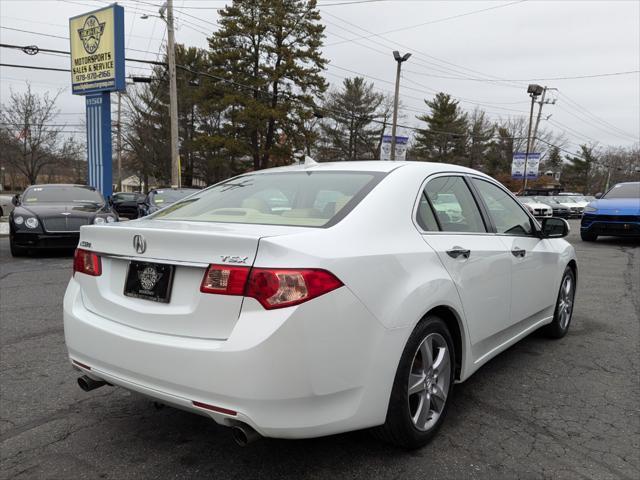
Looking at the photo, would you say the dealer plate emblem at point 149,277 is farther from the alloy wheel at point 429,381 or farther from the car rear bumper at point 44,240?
the car rear bumper at point 44,240

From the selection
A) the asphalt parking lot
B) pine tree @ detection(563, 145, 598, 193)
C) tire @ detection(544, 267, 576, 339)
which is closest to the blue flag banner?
the asphalt parking lot

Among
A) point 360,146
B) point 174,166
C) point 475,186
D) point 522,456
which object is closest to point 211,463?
point 522,456

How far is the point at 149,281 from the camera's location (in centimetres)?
233

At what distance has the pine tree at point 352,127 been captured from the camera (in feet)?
159

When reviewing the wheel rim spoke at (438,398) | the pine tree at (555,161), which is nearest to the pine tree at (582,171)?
the pine tree at (555,161)

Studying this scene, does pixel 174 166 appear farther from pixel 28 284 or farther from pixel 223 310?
pixel 223 310

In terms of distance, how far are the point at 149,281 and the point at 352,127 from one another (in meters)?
48.2

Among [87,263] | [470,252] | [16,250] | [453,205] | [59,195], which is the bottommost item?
[16,250]

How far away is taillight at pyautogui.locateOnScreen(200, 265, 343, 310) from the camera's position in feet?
6.51

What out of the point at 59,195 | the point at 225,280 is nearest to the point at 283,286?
the point at 225,280

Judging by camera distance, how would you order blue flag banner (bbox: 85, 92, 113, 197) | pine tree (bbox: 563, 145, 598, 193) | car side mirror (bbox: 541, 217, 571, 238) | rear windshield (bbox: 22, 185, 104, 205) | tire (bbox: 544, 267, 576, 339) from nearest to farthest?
car side mirror (bbox: 541, 217, 571, 238) < tire (bbox: 544, 267, 576, 339) < rear windshield (bbox: 22, 185, 104, 205) < blue flag banner (bbox: 85, 92, 113, 197) < pine tree (bbox: 563, 145, 598, 193)

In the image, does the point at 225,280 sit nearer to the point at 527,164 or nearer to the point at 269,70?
the point at 269,70

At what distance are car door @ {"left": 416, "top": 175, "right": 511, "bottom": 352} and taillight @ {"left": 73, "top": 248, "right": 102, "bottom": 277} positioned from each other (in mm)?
1736

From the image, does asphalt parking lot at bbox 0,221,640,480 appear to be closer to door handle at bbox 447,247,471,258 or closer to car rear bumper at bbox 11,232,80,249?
door handle at bbox 447,247,471,258
